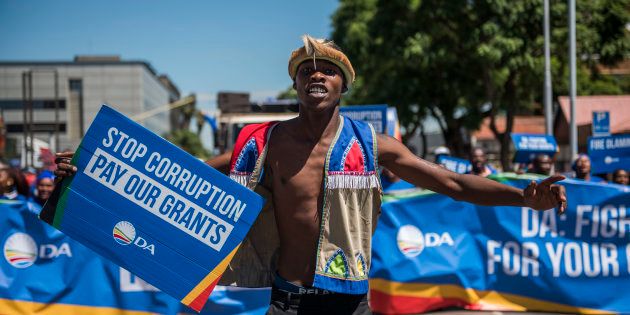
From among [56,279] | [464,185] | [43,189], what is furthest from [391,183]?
[464,185]

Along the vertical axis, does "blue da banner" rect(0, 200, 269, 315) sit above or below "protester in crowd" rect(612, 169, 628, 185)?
below

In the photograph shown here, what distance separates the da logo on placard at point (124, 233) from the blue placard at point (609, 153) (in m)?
8.80

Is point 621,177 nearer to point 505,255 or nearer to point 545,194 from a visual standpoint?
point 505,255

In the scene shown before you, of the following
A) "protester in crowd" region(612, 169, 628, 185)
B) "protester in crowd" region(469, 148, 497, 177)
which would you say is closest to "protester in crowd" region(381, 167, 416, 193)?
"protester in crowd" region(469, 148, 497, 177)

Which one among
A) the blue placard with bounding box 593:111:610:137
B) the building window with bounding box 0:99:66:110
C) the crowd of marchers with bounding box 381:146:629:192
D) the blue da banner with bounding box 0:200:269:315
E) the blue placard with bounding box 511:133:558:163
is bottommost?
the blue da banner with bounding box 0:200:269:315

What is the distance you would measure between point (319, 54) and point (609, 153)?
27.9ft

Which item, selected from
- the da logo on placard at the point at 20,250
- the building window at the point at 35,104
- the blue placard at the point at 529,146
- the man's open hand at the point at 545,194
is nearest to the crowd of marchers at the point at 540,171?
the blue placard at the point at 529,146

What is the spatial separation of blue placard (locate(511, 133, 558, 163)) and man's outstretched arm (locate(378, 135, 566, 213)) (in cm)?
876

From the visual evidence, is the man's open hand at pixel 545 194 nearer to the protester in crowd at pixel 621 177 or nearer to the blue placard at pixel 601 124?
the protester in crowd at pixel 621 177

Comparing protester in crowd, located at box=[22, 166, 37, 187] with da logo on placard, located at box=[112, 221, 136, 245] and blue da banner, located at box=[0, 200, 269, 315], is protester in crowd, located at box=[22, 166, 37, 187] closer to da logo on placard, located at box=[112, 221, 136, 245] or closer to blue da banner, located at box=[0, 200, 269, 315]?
blue da banner, located at box=[0, 200, 269, 315]

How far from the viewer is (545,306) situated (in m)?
6.88

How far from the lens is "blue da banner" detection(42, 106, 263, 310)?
2801 mm

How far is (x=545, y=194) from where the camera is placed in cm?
290

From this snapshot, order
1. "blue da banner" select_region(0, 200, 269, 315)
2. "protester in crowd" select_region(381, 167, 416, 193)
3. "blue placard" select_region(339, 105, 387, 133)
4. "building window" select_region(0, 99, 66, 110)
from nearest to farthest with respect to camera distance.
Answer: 1. "blue da banner" select_region(0, 200, 269, 315)
2. "protester in crowd" select_region(381, 167, 416, 193)
3. "blue placard" select_region(339, 105, 387, 133)
4. "building window" select_region(0, 99, 66, 110)
